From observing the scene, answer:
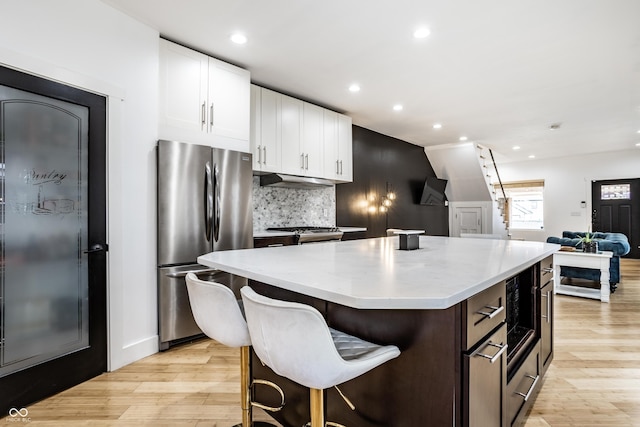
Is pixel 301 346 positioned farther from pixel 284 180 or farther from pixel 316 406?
pixel 284 180

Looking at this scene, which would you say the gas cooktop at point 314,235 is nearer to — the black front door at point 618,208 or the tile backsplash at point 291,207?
the tile backsplash at point 291,207

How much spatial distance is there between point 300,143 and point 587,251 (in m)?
4.29

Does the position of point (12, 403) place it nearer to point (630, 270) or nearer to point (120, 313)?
point (120, 313)

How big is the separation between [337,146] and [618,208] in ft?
25.6

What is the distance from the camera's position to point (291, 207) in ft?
15.8

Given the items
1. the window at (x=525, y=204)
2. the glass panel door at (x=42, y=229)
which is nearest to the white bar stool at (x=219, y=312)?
the glass panel door at (x=42, y=229)

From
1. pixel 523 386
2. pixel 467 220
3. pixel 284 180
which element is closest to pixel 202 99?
pixel 284 180

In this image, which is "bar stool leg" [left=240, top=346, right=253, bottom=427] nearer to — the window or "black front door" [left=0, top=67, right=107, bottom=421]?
"black front door" [left=0, top=67, right=107, bottom=421]

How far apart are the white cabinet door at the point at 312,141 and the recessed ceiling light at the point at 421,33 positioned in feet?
6.07

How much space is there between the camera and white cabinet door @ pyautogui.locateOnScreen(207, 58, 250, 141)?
322 centimetres

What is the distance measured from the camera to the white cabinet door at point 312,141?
4.41 meters

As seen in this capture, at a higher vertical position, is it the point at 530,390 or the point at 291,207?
the point at 291,207

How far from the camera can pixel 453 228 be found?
8.68 m

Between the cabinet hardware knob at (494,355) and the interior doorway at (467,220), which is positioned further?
the interior doorway at (467,220)
